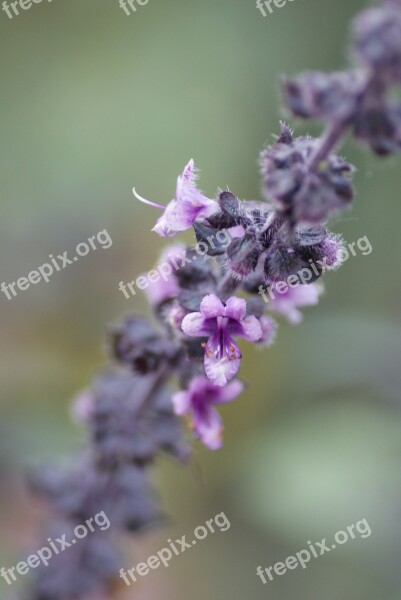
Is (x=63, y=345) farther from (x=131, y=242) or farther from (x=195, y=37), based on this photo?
(x=195, y=37)

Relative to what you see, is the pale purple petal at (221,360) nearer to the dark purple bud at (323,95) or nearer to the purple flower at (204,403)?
the purple flower at (204,403)

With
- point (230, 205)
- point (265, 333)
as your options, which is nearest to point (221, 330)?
point (265, 333)

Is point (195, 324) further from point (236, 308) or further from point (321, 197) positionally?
point (321, 197)

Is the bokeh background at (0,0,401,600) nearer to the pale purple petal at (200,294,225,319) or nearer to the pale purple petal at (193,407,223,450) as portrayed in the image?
the pale purple petal at (193,407,223,450)

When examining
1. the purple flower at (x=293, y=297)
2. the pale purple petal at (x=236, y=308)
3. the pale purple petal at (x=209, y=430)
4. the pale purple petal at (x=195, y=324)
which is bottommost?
the pale purple petal at (x=209, y=430)

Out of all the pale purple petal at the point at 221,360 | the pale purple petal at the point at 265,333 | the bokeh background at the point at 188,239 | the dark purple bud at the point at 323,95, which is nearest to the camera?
the dark purple bud at the point at 323,95

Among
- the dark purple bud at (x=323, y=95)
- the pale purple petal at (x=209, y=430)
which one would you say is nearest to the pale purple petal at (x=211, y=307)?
the pale purple petal at (x=209, y=430)
